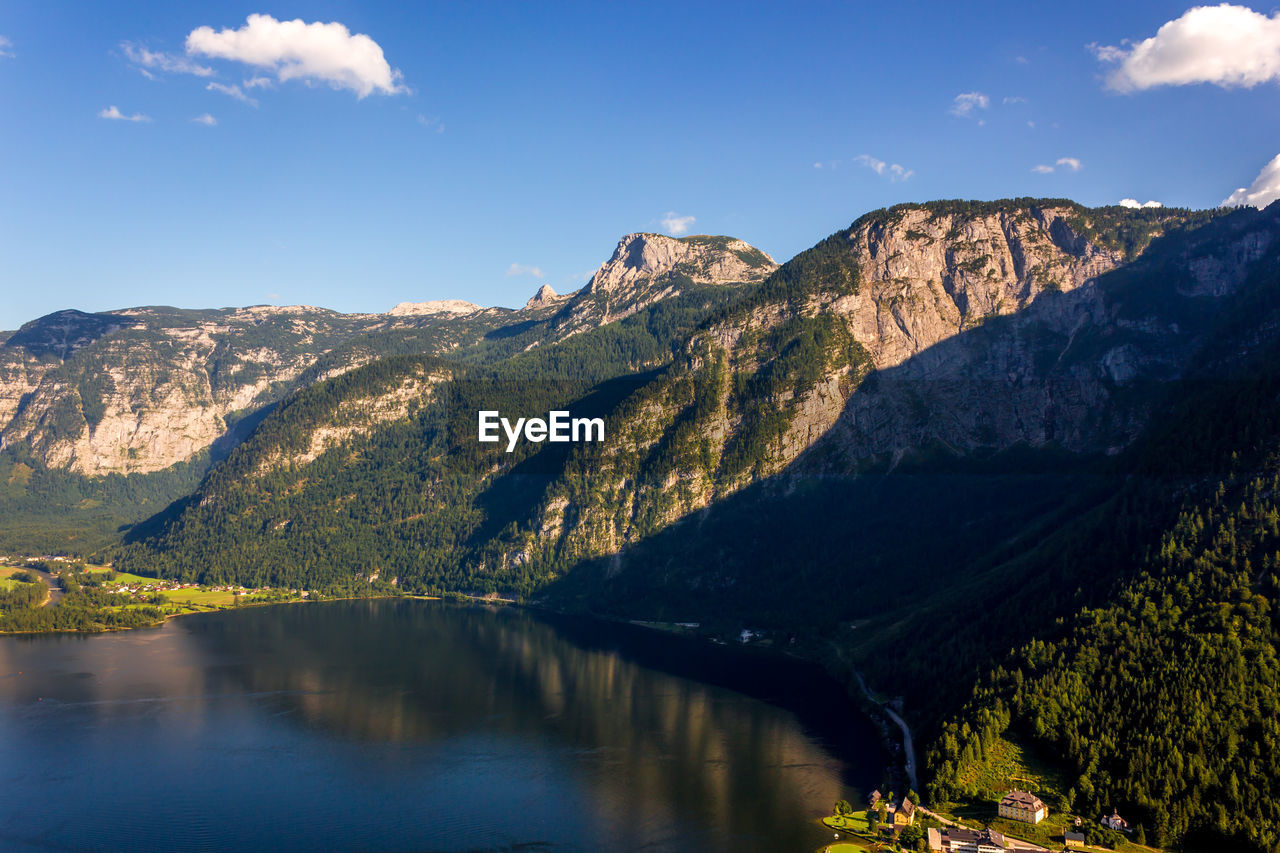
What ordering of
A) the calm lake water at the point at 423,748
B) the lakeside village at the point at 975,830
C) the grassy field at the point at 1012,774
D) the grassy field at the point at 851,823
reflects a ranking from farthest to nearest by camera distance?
1. the grassy field at the point at 1012,774
2. the calm lake water at the point at 423,748
3. the grassy field at the point at 851,823
4. the lakeside village at the point at 975,830

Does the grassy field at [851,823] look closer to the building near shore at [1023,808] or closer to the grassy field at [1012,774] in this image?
the grassy field at [1012,774]

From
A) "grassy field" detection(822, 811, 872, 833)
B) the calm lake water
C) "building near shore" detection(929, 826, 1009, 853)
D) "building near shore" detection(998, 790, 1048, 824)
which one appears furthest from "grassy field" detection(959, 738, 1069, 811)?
"grassy field" detection(822, 811, 872, 833)

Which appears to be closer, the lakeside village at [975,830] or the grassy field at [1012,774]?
the lakeside village at [975,830]

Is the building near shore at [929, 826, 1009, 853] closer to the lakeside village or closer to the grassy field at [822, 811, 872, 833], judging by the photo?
the lakeside village

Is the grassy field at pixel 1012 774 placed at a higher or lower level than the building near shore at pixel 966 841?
higher

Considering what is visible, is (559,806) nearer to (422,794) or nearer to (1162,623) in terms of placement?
(422,794)

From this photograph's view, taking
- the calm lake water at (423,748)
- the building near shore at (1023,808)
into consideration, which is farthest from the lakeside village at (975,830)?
the calm lake water at (423,748)

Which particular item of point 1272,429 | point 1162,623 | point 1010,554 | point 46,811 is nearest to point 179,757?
point 46,811
